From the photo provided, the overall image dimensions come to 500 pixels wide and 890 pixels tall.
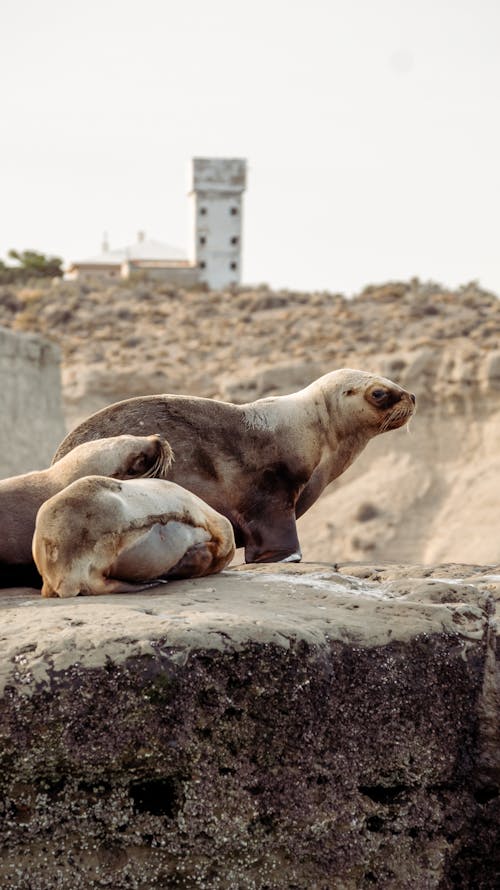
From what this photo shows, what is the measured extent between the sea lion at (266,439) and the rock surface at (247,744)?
4.60ft

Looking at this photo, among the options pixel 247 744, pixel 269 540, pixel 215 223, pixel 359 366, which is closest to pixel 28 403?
pixel 359 366

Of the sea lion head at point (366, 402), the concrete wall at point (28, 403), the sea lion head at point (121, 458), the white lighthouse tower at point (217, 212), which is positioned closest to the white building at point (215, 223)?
the white lighthouse tower at point (217, 212)

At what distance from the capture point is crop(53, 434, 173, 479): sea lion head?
190 inches

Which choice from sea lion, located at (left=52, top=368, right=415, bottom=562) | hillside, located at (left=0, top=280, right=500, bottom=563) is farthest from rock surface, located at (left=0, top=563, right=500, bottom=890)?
hillside, located at (left=0, top=280, right=500, bottom=563)

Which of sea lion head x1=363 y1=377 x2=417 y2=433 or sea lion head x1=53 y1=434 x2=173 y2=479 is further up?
sea lion head x1=363 y1=377 x2=417 y2=433

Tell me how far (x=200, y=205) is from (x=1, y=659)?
57745 millimetres

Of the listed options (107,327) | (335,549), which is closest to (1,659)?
(335,549)

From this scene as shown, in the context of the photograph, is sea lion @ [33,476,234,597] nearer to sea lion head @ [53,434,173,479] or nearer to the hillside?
sea lion head @ [53,434,173,479]

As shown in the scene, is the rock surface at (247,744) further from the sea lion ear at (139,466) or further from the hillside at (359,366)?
the hillside at (359,366)

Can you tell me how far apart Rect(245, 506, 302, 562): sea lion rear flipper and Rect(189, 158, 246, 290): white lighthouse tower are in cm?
5400

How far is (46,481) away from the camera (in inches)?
190

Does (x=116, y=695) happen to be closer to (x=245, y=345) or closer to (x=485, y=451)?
(x=485, y=451)

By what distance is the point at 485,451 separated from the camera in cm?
2277

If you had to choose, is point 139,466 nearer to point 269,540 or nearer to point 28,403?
point 269,540
